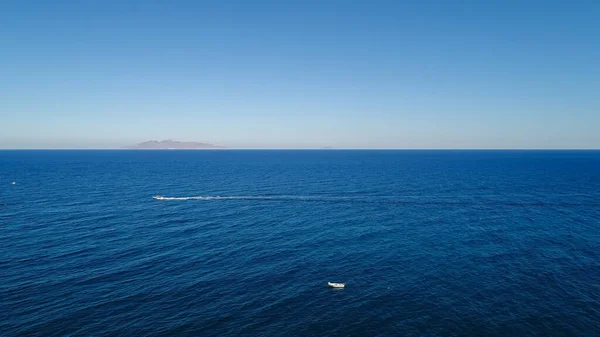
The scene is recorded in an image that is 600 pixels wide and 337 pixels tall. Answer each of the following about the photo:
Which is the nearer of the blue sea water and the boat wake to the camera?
the blue sea water

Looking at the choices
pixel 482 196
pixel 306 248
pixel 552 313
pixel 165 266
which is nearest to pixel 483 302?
pixel 552 313

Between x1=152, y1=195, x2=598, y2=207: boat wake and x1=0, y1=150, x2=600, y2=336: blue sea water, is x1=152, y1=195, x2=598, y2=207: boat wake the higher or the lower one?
the higher one

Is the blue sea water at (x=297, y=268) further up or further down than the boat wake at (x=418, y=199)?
further down

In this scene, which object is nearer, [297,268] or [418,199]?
[297,268]

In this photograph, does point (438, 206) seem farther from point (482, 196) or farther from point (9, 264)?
point (9, 264)

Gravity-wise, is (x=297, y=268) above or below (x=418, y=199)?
below

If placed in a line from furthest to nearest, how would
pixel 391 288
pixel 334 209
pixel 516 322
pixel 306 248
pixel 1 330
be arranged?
1. pixel 334 209
2. pixel 306 248
3. pixel 391 288
4. pixel 516 322
5. pixel 1 330

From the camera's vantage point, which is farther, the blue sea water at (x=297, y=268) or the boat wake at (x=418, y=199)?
the boat wake at (x=418, y=199)

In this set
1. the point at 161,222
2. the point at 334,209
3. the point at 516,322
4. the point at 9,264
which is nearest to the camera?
the point at 516,322
